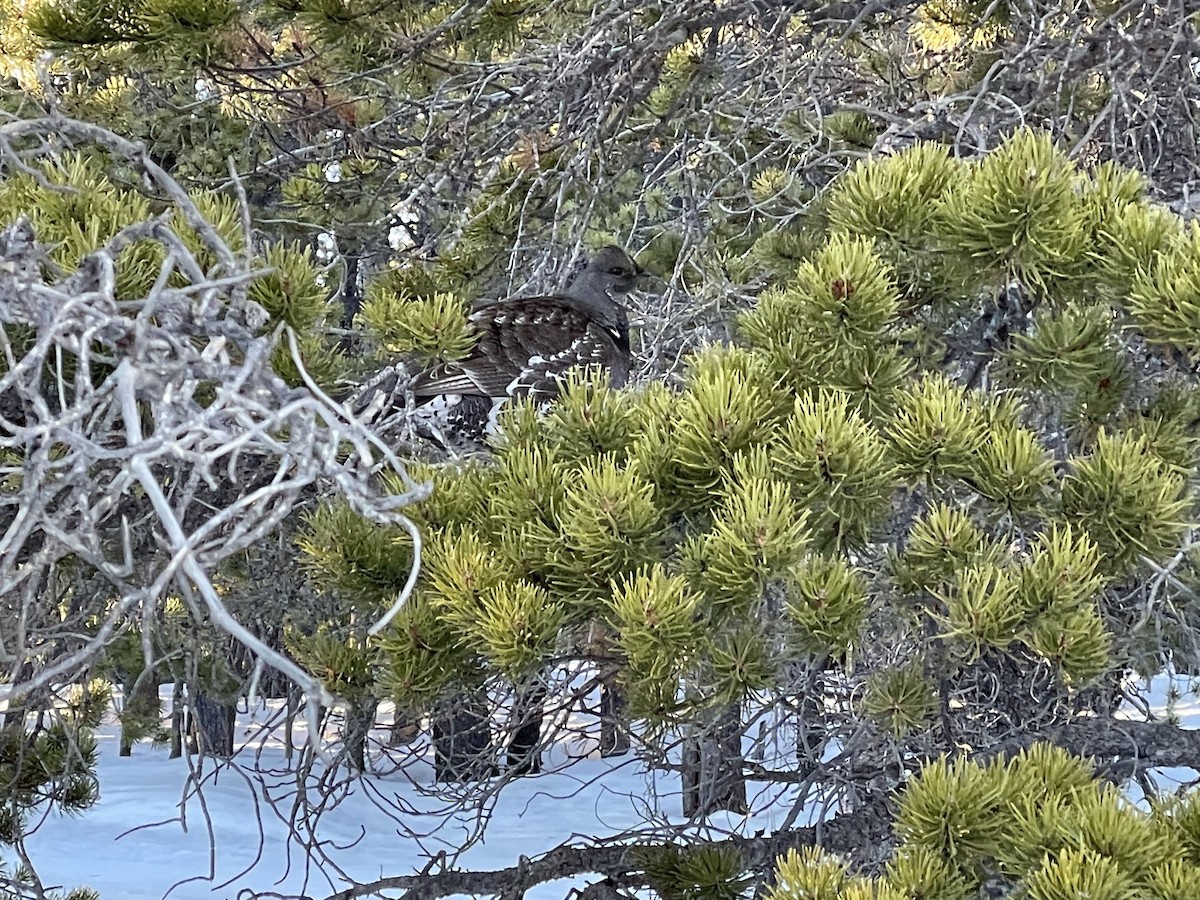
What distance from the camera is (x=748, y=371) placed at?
2.30m

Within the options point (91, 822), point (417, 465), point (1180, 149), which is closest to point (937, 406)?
point (417, 465)

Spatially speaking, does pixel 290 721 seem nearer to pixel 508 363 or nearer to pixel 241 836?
pixel 508 363

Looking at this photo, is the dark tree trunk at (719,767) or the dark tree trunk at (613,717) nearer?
the dark tree trunk at (613,717)

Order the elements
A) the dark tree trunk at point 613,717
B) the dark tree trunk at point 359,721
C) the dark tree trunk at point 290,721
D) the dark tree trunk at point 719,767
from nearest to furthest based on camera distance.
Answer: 1. the dark tree trunk at point 359,721
2. the dark tree trunk at point 613,717
3. the dark tree trunk at point 290,721
4. the dark tree trunk at point 719,767

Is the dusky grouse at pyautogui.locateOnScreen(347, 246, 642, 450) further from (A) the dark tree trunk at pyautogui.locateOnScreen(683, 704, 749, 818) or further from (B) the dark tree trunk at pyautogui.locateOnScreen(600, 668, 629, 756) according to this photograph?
(A) the dark tree trunk at pyautogui.locateOnScreen(683, 704, 749, 818)

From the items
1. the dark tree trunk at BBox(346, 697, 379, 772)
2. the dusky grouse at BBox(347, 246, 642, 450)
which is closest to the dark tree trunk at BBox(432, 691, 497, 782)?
the dark tree trunk at BBox(346, 697, 379, 772)

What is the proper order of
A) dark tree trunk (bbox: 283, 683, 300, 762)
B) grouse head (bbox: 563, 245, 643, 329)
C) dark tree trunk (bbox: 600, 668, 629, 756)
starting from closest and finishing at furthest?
dark tree trunk (bbox: 600, 668, 629, 756) < dark tree trunk (bbox: 283, 683, 300, 762) < grouse head (bbox: 563, 245, 643, 329)

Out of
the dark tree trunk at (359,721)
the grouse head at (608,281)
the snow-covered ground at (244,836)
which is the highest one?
the grouse head at (608,281)

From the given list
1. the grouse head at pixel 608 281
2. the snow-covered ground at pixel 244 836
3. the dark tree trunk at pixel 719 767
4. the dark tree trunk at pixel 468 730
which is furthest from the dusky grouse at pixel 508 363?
the snow-covered ground at pixel 244 836

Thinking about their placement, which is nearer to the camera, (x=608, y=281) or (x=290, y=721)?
(x=290, y=721)

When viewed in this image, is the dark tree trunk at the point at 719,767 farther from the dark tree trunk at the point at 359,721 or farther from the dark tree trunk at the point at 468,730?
the dark tree trunk at the point at 359,721

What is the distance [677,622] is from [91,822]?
39.7 ft

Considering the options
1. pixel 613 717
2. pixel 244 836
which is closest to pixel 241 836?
pixel 244 836

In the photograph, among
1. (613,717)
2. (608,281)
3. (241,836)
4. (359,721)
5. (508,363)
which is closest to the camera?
(359,721)
